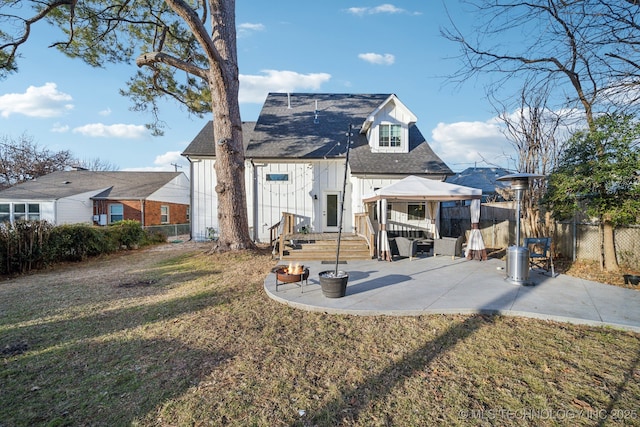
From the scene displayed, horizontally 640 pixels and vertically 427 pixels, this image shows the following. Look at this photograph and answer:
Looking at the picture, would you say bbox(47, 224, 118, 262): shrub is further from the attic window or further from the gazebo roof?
the gazebo roof

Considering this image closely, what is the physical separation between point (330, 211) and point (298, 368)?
10470 mm

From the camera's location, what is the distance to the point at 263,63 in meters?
13.3

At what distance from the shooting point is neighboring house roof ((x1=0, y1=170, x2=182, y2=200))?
19.9m

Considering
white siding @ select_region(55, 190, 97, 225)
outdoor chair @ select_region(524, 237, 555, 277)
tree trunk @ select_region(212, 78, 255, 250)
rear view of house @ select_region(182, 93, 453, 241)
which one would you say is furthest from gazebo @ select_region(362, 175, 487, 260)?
white siding @ select_region(55, 190, 97, 225)

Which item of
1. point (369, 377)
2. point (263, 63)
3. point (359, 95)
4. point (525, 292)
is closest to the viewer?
point (369, 377)

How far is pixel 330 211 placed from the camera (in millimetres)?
13531

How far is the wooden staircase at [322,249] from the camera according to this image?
920cm

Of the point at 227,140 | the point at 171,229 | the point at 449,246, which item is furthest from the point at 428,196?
the point at 171,229

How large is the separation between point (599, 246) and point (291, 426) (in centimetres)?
961

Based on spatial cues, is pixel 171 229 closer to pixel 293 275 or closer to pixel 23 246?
pixel 23 246

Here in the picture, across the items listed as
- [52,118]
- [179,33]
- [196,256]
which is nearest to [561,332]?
[196,256]

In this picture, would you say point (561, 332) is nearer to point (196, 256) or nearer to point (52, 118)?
point (196, 256)

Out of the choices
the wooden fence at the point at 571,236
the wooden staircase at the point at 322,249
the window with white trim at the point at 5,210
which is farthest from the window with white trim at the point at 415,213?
the window with white trim at the point at 5,210

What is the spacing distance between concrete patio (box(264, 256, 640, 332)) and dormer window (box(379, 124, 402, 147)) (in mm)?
7612
